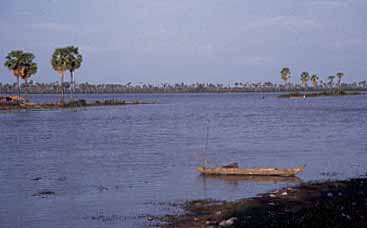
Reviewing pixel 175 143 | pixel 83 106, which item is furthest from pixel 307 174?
pixel 83 106

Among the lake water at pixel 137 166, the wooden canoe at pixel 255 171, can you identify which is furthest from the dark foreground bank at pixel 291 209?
the wooden canoe at pixel 255 171

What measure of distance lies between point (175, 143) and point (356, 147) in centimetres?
1263

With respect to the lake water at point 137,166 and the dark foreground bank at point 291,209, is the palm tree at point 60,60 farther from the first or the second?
the dark foreground bank at point 291,209

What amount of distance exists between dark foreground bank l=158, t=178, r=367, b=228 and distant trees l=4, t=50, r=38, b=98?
80.7 metres

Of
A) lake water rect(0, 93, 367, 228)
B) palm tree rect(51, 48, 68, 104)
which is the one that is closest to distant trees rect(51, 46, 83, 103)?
palm tree rect(51, 48, 68, 104)

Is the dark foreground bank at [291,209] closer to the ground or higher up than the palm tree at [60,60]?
closer to the ground

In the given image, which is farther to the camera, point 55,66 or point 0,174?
point 55,66

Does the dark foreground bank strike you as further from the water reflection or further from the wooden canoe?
the wooden canoe

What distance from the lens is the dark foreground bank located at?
538 inches

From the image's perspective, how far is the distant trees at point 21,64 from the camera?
96.9 meters

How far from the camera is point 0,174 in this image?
28.7 metres

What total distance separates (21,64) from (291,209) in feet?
283

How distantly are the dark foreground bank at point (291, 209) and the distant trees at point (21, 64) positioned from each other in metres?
80.7

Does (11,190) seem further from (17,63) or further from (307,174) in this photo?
(17,63)
